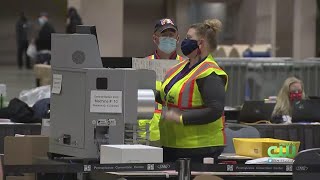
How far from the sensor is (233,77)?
18750mm

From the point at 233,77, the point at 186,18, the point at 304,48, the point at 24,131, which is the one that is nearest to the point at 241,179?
the point at 24,131

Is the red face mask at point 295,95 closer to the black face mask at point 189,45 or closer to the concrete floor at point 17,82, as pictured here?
the black face mask at point 189,45

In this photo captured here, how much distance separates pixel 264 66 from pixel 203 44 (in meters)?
11.5

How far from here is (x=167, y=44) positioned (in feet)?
27.3

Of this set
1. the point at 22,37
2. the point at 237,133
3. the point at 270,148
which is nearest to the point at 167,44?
the point at 270,148

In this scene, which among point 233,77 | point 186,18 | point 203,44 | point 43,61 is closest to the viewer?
point 203,44

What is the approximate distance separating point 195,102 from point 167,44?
110cm

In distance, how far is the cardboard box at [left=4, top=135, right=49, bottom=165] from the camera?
7879 millimetres

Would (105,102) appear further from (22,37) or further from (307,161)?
(22,37)

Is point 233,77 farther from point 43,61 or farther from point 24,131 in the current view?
point 24,131

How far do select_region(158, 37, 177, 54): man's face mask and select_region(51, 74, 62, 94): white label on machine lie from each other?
1.29m

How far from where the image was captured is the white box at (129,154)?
6.86 meters

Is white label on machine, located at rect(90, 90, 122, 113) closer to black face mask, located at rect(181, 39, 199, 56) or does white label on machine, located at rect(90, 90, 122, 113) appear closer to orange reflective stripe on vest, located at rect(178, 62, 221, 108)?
orange reflective stripe on vest, located at rect(178, 62, 221, 108)

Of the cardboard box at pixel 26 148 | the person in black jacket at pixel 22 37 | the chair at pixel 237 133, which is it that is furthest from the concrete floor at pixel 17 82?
the cardboard box at pixel 26 148
